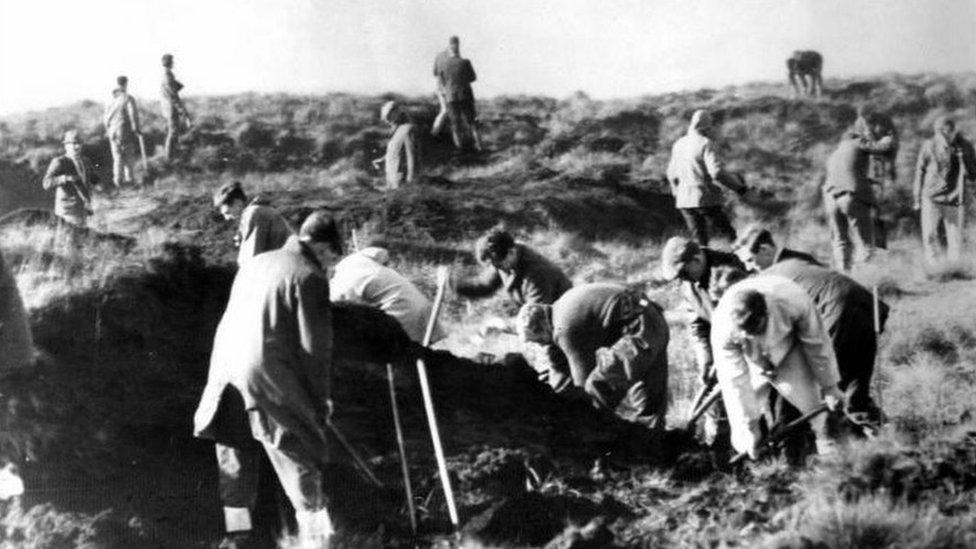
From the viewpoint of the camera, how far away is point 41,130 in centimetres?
1282

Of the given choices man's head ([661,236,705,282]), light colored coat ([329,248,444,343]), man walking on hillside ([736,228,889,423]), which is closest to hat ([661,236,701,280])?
man's head ([661,236,705,282])

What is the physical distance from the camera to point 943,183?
1168 cm

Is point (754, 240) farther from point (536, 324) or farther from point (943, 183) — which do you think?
point (943, 183)

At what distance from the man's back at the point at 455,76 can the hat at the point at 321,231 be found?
2910mm

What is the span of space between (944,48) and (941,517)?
4.22 metres

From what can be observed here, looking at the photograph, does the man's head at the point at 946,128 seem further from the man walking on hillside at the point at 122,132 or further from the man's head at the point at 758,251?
the man walking on hillside at the point at 122,132

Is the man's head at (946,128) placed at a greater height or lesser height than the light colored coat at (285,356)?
greater

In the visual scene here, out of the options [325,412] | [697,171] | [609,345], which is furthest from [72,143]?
[609,345]

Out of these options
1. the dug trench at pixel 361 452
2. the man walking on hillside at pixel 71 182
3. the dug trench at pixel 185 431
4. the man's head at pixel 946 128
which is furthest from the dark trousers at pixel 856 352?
the man walking on hillside at pixel 71 182

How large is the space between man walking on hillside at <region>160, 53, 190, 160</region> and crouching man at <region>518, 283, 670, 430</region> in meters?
3.58

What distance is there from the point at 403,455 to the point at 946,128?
5.30 metres

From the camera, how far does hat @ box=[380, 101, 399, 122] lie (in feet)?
38.5

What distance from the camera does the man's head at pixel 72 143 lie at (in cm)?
1241

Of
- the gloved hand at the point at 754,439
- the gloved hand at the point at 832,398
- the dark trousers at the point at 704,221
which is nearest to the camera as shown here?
the gloved hand at the point at 832,398
